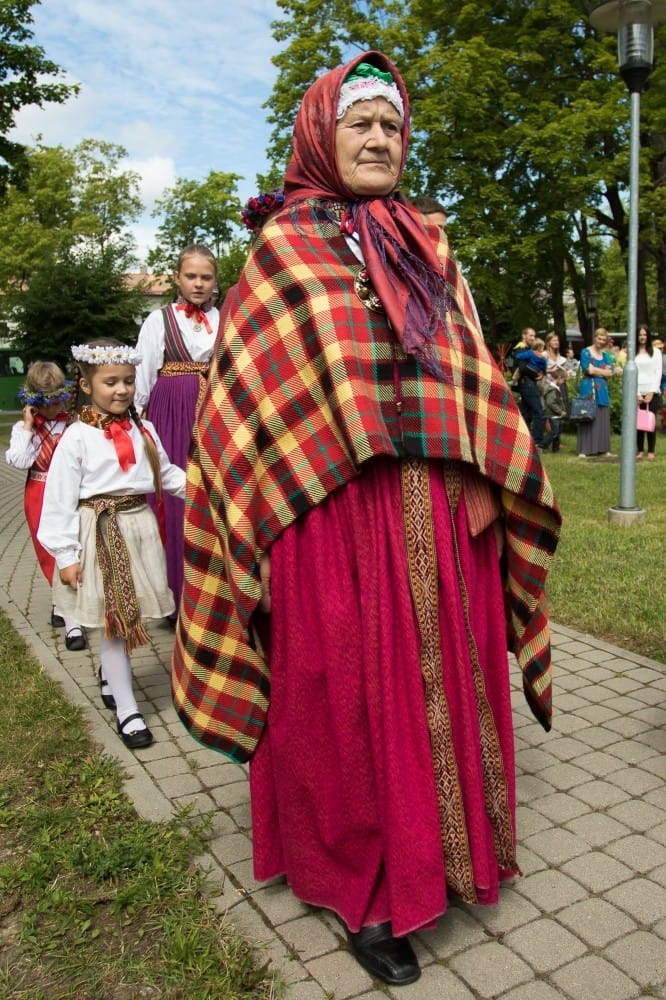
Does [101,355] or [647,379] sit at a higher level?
[101,355]

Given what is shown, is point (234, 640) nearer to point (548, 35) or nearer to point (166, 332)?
point (166, 332)

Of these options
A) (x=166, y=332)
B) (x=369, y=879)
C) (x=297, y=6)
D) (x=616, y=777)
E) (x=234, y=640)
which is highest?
(x=297, y=6)

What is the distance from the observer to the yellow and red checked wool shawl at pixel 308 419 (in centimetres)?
222

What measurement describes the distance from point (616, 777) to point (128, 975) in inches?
75.1

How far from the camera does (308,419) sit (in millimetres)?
2250

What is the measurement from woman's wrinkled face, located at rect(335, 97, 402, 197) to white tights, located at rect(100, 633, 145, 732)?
2.29 meters

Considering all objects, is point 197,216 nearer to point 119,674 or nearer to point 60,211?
point 60,211

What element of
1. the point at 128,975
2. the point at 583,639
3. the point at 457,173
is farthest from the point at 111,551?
the point at 457,173

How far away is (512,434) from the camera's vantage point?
94.1 inches

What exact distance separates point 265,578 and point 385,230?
970mm

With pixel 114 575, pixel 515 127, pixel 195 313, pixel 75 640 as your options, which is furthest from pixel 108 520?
pixel 515 127

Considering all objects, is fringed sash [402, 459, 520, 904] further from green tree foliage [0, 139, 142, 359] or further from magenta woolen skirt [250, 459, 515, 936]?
green tree foliage [0, 139, 142, 359]

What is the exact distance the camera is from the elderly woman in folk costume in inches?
87.8

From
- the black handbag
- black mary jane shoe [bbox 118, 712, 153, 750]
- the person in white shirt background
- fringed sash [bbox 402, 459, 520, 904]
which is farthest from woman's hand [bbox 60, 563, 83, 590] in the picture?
the person in white shirt background
